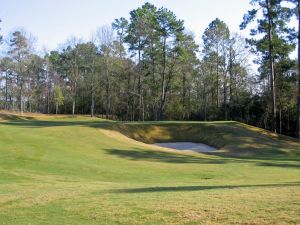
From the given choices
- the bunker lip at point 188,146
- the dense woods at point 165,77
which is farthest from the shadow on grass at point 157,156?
the dense woods at point 165,77

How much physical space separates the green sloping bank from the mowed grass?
9cm

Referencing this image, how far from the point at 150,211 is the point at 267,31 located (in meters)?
40.1

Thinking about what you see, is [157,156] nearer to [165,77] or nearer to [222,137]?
[222,137]

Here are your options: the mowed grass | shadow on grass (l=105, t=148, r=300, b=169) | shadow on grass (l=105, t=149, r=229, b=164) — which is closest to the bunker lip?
the mowed grass

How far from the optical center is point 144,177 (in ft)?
64.6

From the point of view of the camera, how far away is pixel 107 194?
12617 millimetres

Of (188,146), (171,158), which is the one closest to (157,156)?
(171,158)

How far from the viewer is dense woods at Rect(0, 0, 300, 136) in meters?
68.5

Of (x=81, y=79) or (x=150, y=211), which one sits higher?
(x=81, y=79)

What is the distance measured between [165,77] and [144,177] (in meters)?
58.0

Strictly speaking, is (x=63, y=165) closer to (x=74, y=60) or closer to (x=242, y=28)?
(x=242, y=28)

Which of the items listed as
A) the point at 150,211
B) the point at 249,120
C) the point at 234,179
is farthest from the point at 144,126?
the point at 249,120

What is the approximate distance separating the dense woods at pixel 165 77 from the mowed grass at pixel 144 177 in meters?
25.8

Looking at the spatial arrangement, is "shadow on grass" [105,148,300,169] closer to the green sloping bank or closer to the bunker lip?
the green sloping bank
